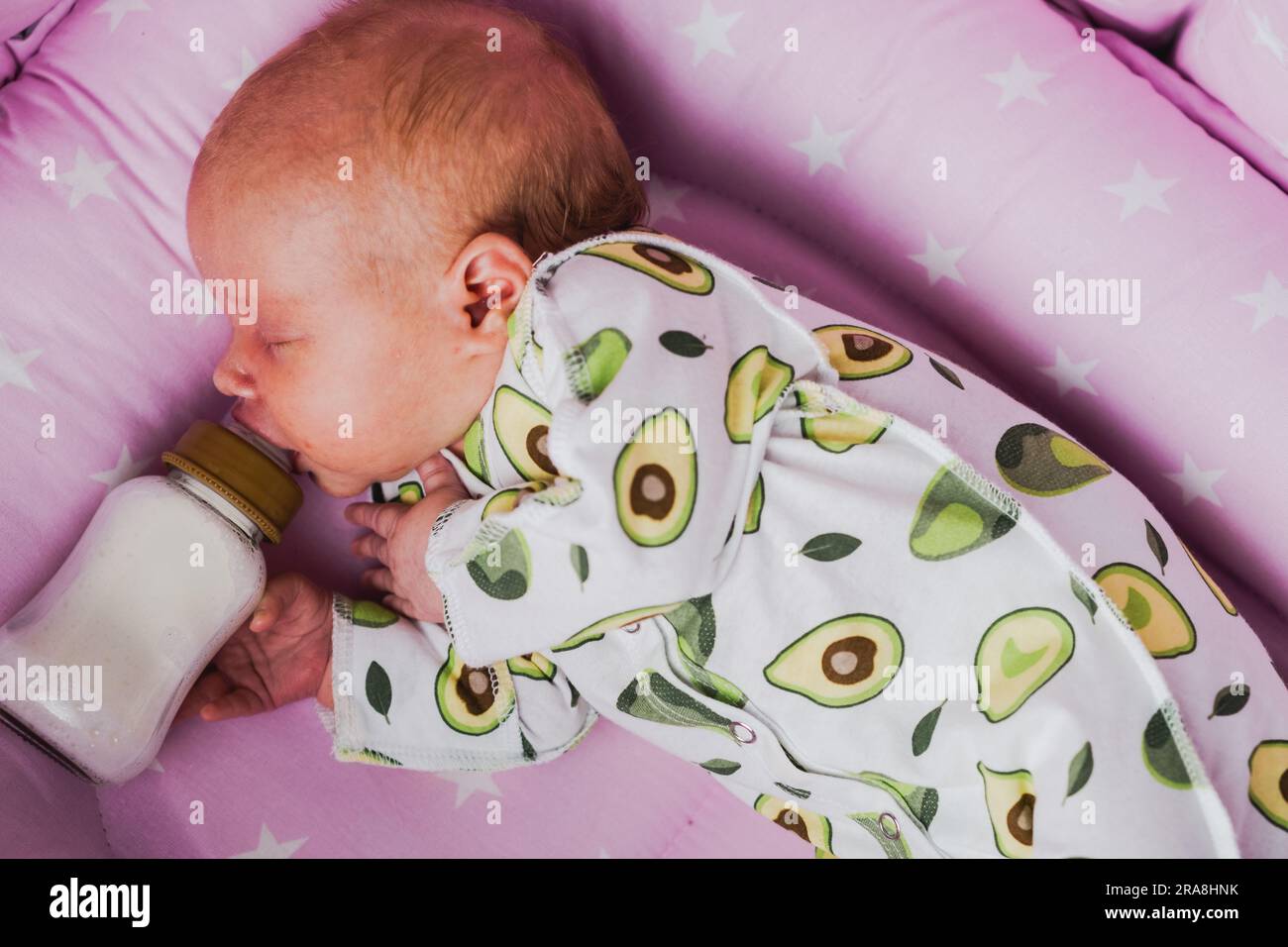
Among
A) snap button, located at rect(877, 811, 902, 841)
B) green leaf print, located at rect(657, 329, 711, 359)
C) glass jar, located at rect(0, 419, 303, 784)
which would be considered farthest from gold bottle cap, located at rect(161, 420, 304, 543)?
snap button, located at rect(877, 811, 902, 841)

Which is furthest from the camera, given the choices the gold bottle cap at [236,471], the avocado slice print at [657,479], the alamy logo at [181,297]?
the alamy logo at [181,297]

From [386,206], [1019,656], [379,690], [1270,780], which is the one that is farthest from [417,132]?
[1270,780]

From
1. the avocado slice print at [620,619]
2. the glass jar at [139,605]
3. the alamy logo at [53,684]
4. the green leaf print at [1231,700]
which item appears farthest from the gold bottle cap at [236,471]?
the green leaf print at [1231,700]

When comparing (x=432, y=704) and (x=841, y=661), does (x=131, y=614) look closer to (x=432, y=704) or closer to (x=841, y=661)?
(x=432, y=704)

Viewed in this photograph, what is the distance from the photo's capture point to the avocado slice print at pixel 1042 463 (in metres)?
0.94

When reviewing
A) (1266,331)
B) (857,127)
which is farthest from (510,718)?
(1266,331)

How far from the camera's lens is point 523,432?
0.94 metres

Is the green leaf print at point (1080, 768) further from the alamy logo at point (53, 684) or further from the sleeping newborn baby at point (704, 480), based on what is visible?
the alamy logo at point (53, 684)

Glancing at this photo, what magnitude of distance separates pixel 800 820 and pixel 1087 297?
662mm

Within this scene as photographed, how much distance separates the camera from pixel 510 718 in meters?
1.09

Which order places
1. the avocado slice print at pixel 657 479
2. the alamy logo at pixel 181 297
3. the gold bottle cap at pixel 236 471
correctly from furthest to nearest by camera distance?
the alamy logo at pixel 181 297
the gold bottle cap at pixel 236 471
the avocado slice print at pixel 657 479
